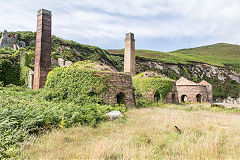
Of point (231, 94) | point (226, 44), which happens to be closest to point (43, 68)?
point (231, 94)

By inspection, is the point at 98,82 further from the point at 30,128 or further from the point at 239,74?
the point at 239,74

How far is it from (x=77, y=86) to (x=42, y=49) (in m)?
5.47

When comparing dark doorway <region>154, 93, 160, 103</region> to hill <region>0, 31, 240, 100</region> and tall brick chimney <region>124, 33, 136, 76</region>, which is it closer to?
tall brick chimney <region>124, 33, 136, 76</region>

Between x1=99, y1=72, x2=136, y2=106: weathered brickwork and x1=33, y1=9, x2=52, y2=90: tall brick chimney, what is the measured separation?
17.9ft

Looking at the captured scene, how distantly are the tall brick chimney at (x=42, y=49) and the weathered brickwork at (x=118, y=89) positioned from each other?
5447mm

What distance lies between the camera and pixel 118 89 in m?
12.3

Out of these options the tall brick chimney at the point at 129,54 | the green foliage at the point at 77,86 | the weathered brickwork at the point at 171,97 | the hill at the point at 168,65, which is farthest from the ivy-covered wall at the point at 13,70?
the weathered brickwork at the point at 171,97

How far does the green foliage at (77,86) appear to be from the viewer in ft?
35.9

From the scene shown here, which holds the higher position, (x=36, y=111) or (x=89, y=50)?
(x=89, y=50)

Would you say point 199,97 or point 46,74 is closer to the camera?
point 46,74

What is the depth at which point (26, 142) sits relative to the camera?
4.98m

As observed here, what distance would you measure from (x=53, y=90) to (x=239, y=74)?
2539 inches

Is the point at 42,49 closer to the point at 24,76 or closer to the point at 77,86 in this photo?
the point at 77,86

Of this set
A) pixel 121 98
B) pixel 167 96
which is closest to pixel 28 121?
pixel 121 98
